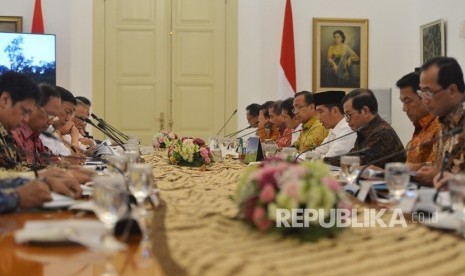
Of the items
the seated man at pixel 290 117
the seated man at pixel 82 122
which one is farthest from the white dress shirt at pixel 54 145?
the seated man at pixel 290 117

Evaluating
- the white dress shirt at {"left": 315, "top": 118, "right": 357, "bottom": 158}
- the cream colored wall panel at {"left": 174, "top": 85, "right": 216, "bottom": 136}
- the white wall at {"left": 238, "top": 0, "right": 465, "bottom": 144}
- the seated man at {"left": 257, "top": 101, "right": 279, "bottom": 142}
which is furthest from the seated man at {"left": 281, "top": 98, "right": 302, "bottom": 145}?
the cream colored wall panel at {"left": 174, "top": 85, "right": 216, "bottom": 136}

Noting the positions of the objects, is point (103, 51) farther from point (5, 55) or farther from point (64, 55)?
point (5, 55)

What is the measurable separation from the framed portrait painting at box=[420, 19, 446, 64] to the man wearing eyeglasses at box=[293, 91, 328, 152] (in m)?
2.06

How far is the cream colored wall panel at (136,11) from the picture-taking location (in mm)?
8250

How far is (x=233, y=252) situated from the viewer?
1.41 m

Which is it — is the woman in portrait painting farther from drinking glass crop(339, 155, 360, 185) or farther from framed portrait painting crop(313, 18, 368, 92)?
drinking glass crop(339, 155, 360, 185)

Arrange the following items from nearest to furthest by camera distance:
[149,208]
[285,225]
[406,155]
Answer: [285,225] < [149,208] < [406,155]

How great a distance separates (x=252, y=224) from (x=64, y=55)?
688 centimetres

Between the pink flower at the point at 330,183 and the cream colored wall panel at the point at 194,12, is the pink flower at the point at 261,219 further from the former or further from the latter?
the cream colored wall panel at the point at 194,12

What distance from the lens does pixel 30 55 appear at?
7.47m

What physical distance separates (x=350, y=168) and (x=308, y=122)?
3.24 metres

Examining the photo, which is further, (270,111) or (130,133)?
(130,133)

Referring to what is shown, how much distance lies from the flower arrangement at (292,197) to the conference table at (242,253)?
3 cm

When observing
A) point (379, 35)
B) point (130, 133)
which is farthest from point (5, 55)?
point (379, 35)
